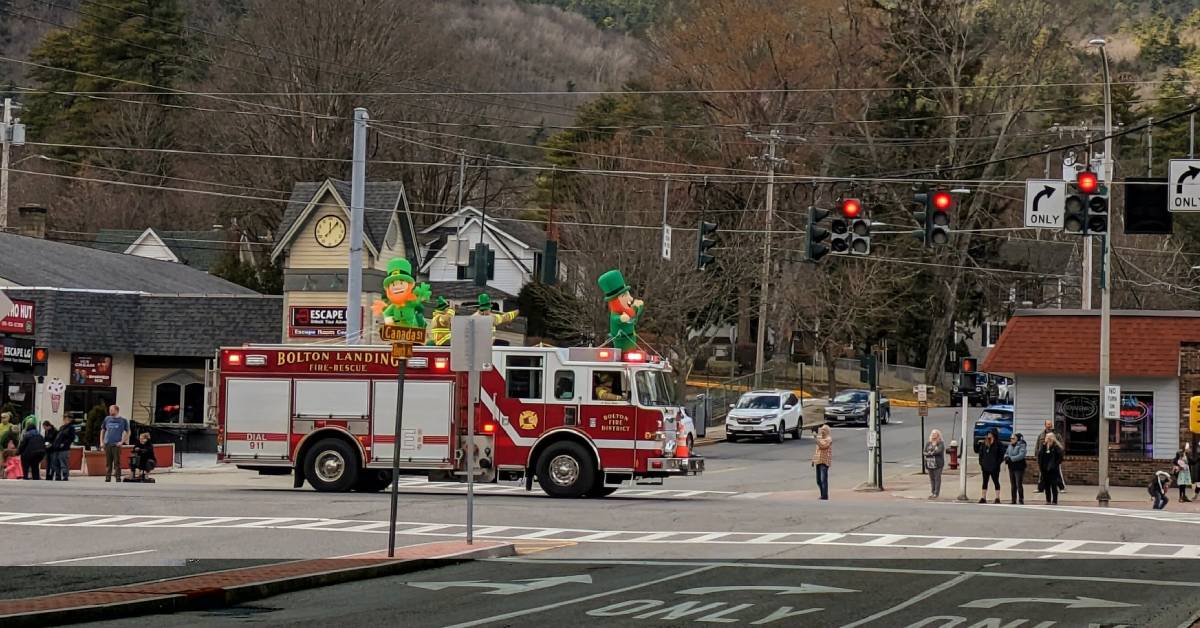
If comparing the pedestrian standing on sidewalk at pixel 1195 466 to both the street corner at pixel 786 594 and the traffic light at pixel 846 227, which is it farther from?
the street corner at pixel 786 594

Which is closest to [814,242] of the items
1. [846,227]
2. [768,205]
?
[846,227]

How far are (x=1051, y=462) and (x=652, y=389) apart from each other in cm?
1054

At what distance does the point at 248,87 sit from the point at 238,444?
4677 centimetres

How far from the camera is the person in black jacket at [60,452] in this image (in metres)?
35.4

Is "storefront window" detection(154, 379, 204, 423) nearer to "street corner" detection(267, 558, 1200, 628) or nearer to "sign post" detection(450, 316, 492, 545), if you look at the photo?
"sign post" detection(450, 316, 492, 545)

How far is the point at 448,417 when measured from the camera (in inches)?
1132

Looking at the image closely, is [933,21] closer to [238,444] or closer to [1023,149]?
[1023,149]

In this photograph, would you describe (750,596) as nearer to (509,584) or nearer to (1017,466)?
(509,584)

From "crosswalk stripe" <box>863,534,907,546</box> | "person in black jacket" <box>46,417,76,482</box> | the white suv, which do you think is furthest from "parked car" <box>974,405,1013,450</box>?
"crosswalk stripe" <box>863,534,907,546</box>

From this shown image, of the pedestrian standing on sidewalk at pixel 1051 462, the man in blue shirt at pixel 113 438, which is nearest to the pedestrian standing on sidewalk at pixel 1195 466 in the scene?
the pedestrian standing on sidewalk at pixel 1051 462

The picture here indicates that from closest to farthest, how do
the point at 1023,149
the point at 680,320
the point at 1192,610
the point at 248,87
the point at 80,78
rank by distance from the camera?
the point at 1192,610 < the point at 680,320 < the point at 248,87 < the point at 1023,149 < the point at 80,78

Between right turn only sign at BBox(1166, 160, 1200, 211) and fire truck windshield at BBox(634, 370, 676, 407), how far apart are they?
9301 mm

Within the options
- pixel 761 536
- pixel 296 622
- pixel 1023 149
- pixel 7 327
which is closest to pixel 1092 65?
pixel 1023 149

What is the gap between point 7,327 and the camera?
140ft
